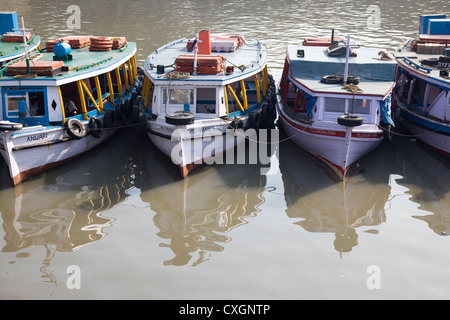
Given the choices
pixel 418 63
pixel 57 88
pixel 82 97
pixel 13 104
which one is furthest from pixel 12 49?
pixel 418 63

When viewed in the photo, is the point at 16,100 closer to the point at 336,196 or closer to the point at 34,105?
the point at 34,105

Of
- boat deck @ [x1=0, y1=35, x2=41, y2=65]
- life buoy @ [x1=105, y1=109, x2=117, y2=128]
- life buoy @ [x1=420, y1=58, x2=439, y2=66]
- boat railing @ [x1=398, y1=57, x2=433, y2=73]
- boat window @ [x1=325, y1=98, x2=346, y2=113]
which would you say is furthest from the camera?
boat deck @ [x1=0, y1=35, x2=41, y2=65]

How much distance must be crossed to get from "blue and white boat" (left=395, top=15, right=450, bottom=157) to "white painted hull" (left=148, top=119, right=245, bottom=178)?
242 inches

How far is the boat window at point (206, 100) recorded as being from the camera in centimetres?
1719

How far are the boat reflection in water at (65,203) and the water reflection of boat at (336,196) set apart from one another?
496 centimetres

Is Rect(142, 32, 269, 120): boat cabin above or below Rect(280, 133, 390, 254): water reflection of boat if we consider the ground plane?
above

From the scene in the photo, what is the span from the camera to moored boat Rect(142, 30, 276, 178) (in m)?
15.6

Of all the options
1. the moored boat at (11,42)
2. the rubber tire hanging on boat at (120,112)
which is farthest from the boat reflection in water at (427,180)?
the moored boat at (11,42)

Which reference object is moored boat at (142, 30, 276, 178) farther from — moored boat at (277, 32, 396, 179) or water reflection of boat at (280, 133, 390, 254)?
water reflection of boat at (280, 133, 390, 254)

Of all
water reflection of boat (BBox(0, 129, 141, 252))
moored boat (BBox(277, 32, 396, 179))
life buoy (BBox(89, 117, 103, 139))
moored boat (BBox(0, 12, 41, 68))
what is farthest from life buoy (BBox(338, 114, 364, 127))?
moored boat (BBox(0, 12, 41, 68))

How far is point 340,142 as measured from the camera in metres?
15.5

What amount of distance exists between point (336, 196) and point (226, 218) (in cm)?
327

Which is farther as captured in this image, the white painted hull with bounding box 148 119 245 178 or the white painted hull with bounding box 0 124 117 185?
the white painted hull with bounding box 148 119 245 178
